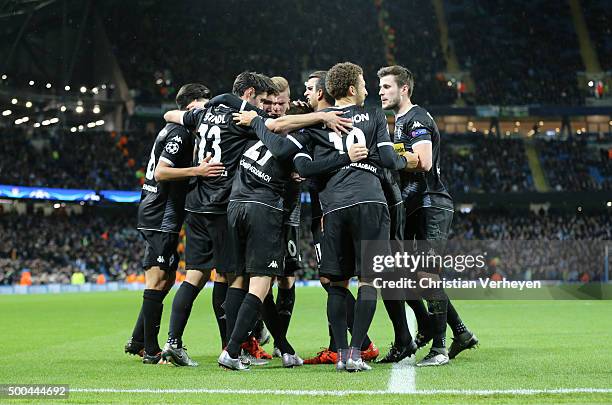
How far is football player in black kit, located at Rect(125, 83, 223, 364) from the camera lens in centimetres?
824

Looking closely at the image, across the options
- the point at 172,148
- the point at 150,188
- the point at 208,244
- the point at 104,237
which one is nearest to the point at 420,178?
the point at 208,244

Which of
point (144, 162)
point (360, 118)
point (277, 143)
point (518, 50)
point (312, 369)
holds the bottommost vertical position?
point (312, 369)

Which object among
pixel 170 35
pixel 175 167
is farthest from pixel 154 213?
pixel 170 35

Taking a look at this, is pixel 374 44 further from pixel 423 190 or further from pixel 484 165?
pixel 423 190

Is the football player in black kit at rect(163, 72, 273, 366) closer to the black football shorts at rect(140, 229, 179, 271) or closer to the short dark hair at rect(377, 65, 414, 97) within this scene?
the black football shorts at rect(140, 229, 179, 271)

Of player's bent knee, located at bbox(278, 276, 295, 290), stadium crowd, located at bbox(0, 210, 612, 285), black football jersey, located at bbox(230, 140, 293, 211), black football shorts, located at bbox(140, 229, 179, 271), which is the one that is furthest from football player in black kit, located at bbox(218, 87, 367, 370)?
stadium crowd, located at bbox(0, 210, 612, 285)

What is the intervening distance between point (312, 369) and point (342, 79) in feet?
7.89

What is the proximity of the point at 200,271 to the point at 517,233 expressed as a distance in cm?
4027

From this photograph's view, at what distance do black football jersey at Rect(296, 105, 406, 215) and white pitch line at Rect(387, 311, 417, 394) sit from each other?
1373 millimetres

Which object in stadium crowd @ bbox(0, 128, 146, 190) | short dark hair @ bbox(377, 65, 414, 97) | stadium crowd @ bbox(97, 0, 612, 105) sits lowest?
short dark hair @ bbox(377, 65, 414, 97)

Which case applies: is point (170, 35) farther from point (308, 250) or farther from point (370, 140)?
point (370, 140)

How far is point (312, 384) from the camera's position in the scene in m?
6.08

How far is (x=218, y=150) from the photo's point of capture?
26.2ft

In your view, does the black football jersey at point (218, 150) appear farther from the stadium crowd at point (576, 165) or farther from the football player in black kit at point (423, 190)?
the stadium crowd at point (576, 165)
